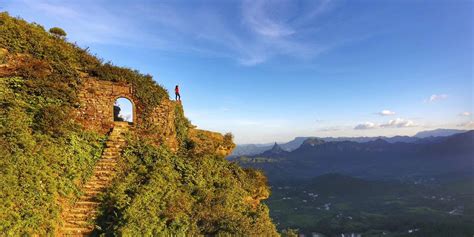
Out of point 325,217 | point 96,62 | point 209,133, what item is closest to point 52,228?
point 96,62

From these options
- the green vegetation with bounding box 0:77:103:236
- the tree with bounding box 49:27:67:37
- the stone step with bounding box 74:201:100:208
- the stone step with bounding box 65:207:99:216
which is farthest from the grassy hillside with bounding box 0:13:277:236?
the tree with bounding box 49:27:67:37

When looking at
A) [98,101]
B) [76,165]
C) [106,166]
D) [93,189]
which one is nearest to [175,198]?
[93,189]

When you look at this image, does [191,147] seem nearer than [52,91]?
No

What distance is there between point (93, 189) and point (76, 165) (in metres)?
1.83

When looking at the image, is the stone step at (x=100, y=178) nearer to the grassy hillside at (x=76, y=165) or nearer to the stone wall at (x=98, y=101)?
the grassy hillside at (x=76, y=165)

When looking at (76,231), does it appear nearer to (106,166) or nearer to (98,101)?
(106,166)

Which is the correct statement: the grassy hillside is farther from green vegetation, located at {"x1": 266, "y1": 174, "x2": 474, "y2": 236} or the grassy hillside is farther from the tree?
green vegetation, located at {"x1": 266, "y1": 174, "x2": 474, "y2": 236}

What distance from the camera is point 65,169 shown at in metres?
14.7

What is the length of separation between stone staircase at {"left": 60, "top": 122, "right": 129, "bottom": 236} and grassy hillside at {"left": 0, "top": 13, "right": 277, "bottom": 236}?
0.45m

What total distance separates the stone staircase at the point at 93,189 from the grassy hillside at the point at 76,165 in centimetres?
45

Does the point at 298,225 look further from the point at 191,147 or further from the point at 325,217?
the point at 191,147

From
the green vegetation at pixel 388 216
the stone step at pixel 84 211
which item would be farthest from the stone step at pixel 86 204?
the green vegetation at pixel 388 216

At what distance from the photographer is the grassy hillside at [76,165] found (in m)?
12.4

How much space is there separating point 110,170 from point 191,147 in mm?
6290
